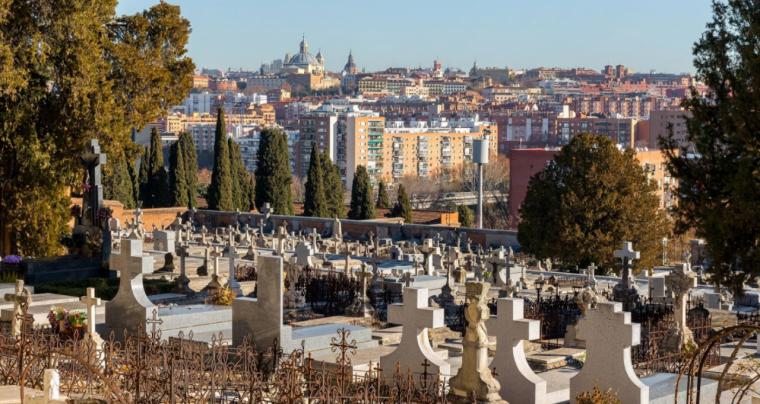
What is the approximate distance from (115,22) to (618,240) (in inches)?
457

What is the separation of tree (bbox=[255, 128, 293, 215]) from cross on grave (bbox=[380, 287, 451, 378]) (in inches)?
1255

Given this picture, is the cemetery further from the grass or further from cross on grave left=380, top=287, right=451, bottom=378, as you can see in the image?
the grass

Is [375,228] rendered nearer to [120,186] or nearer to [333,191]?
[120,186]

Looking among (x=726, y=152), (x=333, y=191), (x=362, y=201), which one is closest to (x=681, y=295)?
(x=726, y=152)

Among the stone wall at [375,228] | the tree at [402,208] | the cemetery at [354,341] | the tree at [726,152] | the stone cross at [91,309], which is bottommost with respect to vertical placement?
the tree at [402,208]

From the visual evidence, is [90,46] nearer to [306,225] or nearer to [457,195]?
[306,225]

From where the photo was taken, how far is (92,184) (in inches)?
890

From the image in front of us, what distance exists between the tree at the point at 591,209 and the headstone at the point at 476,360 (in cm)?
1728

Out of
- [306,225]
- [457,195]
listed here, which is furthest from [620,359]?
[457,195]

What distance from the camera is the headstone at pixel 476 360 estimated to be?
37.1ft

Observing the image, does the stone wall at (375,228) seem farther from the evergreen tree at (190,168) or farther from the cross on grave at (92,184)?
the cross on grave at (92,184)

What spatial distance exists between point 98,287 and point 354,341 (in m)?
8.28

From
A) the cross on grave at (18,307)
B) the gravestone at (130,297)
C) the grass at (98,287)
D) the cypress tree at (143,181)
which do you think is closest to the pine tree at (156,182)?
the cypress tree at (143,181)

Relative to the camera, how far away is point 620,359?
11.8 m
